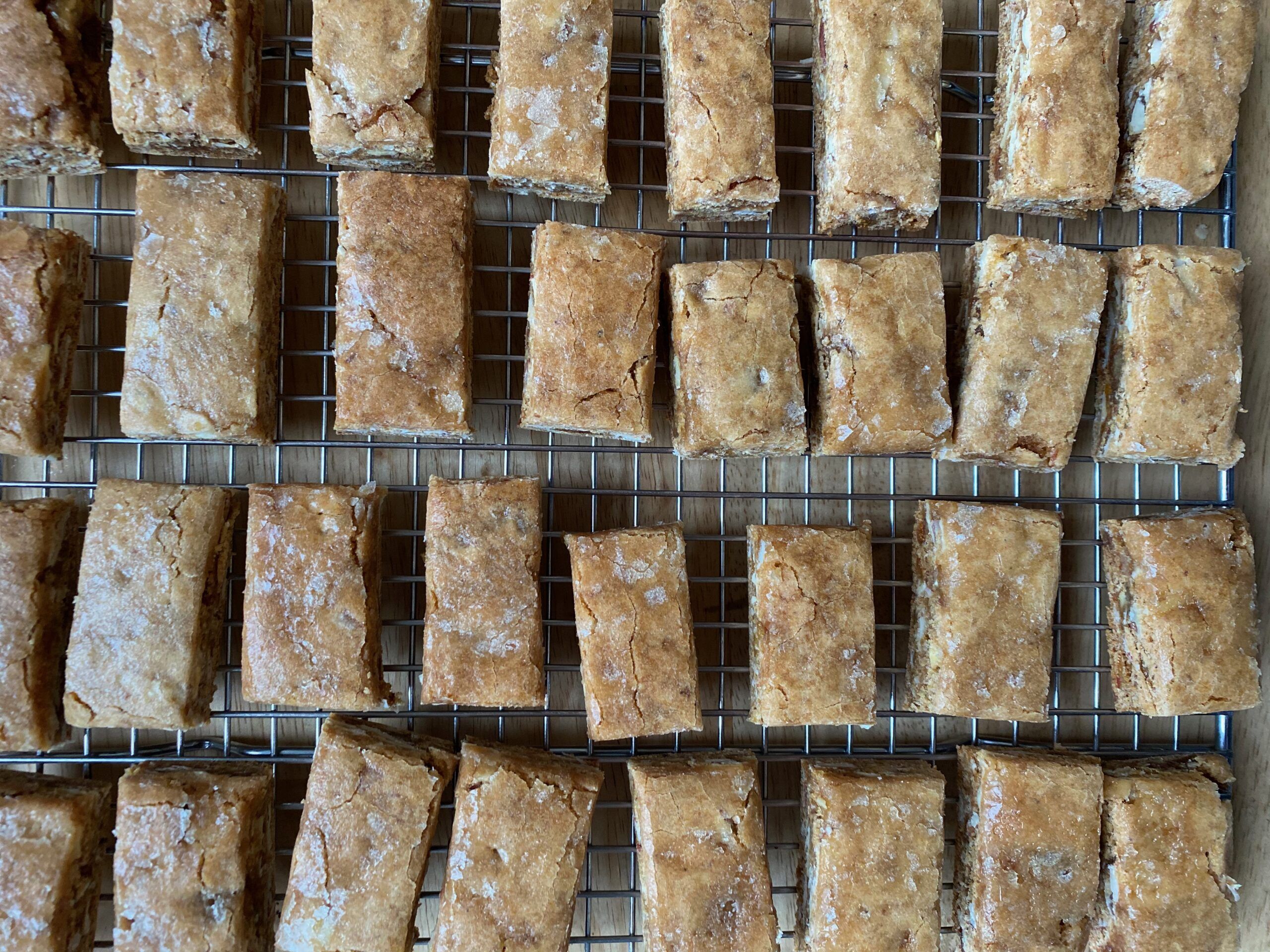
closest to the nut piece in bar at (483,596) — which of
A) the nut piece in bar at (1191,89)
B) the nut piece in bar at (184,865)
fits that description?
the nut piece in bar at (184,865)

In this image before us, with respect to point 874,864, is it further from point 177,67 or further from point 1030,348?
point 177,67

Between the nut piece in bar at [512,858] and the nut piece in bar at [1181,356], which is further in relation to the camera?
the nut piece in bar at [1181,356]

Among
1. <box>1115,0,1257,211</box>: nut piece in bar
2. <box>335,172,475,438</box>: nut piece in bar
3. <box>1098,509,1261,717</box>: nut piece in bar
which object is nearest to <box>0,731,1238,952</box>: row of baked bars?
<box>1098,509,1261,717</box>: nut piece in bar

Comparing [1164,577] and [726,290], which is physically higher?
[726,290]

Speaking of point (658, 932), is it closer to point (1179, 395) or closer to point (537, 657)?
point (537, 657)

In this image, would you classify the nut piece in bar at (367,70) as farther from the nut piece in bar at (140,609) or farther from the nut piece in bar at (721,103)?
the nut piece in bar at (140,609)

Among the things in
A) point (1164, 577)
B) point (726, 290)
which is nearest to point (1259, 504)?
point (1164, 577)
